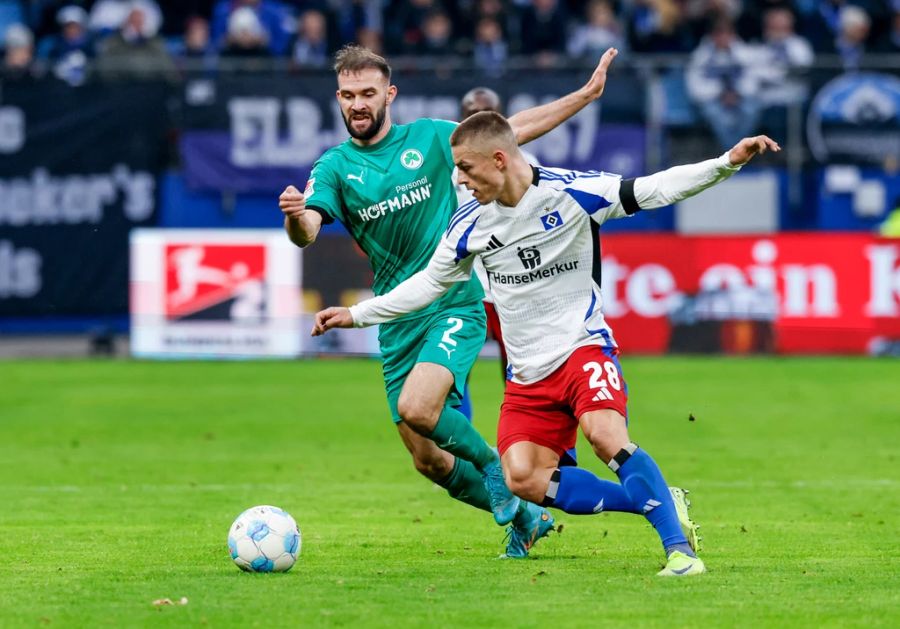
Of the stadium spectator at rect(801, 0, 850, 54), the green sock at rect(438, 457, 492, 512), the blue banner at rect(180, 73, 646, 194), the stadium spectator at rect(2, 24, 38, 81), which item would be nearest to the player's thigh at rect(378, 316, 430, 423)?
the green sock at rect(438, 457, 492, 512)

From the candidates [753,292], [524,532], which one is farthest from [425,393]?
[753,292]

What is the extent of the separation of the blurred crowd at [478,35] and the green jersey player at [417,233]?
480 inches

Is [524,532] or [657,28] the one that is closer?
[524,532]

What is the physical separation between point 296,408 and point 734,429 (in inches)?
165

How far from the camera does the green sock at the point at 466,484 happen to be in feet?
28.7

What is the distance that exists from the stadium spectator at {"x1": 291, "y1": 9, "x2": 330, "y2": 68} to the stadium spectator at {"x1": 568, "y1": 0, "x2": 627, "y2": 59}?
11.2 ft

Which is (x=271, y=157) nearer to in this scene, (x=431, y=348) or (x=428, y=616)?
(x=431, y=348)

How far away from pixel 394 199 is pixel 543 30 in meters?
14.8

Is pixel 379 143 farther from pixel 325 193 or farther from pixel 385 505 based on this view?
pixel 385 505

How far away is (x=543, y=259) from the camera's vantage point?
7.90m

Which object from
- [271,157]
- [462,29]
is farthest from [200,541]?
[462,29]

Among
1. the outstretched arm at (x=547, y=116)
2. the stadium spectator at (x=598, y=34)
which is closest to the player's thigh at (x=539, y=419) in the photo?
the outstretched arm at (x=547, y=116)

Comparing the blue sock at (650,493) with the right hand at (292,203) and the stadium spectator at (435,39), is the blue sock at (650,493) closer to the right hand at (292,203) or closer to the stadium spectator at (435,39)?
the right hand at (292,203)

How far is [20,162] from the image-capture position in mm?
20688
